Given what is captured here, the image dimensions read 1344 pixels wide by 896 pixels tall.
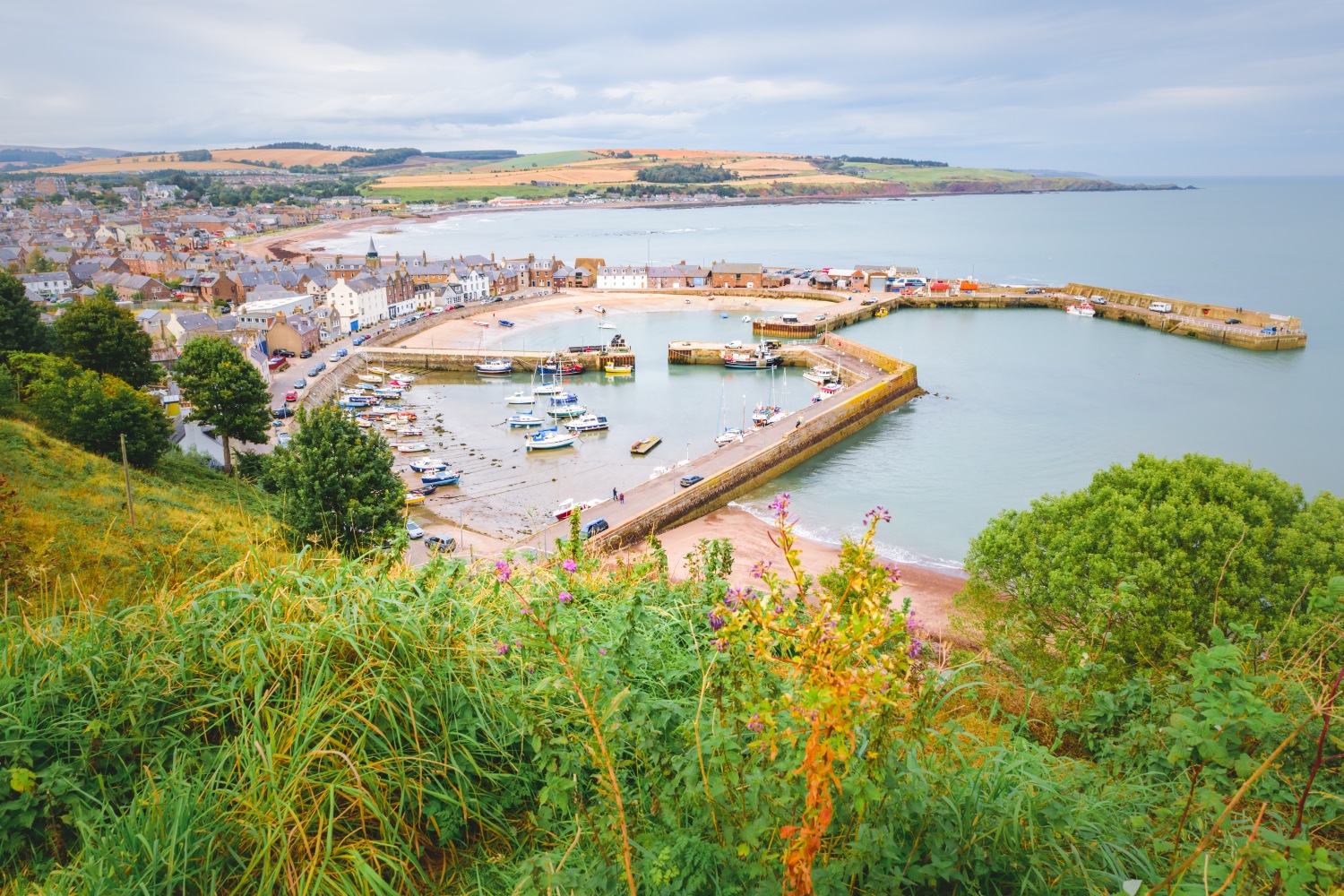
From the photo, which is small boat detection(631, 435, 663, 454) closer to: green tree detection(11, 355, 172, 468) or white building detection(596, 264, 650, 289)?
green tree detection(11, 355, 172, 468)

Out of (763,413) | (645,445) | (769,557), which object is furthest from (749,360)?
(769,557)

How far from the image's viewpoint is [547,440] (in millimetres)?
26984

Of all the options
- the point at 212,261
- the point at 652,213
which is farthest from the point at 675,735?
the point at 652,213

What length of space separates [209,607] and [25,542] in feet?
8.57

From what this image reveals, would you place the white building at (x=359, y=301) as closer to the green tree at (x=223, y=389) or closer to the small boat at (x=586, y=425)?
the small boat at (x=586, y=425)

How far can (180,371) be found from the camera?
64.0ft

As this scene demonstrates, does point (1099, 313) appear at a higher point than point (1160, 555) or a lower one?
higher

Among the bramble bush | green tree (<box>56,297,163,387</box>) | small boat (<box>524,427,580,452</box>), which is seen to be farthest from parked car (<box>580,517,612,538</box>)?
the bramble bush

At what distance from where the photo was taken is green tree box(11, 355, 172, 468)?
15.7 metres

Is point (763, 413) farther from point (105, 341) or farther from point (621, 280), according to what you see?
point (621, 280)

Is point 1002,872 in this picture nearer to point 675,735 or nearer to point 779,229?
point 675,735

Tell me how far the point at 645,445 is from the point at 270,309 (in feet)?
89.6

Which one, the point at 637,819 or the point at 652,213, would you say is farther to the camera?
the point at 652,213

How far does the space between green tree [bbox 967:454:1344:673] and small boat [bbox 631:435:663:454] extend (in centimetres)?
1594
